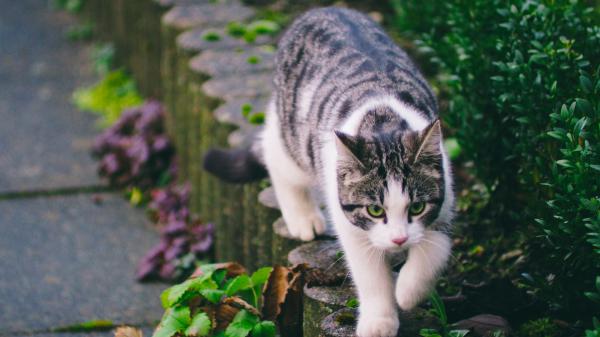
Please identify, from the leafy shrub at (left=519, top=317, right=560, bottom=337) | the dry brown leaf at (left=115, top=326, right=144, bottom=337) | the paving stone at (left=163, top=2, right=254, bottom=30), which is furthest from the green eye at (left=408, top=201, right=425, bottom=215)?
the paving stone at (left=163, top=2, right=254, bottom=30)

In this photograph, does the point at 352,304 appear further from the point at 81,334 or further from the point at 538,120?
the point at 81,334

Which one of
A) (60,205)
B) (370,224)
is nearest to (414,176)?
(370,224)

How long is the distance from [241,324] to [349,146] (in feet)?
2.40

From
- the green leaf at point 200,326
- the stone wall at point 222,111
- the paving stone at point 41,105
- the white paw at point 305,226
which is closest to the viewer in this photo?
the green leaf at point 200,326

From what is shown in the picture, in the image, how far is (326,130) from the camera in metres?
3.38

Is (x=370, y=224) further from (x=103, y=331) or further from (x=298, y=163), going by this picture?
(x=103, y=331)

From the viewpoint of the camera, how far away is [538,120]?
3.23m

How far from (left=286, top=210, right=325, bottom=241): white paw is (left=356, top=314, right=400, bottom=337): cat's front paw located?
2.25 ft

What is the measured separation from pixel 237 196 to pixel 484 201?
1165mm

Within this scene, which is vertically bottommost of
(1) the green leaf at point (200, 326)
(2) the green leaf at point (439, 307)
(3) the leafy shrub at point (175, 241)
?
(3) the leafy shrub at point (175, 241)

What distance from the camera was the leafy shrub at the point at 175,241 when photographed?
186 inches

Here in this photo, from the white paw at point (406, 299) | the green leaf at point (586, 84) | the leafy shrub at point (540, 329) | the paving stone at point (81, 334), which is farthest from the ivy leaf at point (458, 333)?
the paving stone at point (81, 334)

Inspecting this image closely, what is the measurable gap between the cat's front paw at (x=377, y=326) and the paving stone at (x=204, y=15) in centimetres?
314

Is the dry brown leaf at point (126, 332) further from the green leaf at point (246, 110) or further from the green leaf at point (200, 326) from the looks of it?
the green leaf at point (246, 110)
